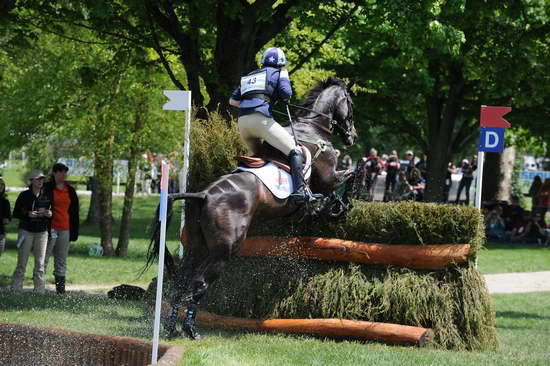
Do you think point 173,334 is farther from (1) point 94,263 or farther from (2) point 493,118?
(1) point 94,263

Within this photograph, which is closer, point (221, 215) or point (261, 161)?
point (221, 215)

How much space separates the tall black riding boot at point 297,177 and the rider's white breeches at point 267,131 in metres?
0.09

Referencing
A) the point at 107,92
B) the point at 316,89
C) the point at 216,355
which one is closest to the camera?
the point at 216,355

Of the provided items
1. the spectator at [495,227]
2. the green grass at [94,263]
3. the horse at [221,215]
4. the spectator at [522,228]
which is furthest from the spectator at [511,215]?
the horse at [221,215]

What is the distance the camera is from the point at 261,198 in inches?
372

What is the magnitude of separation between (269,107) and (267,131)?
0.28 meters

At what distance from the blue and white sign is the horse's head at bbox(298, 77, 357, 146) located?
1.70 m

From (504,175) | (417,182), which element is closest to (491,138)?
(417,182)

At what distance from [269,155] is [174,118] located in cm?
1372

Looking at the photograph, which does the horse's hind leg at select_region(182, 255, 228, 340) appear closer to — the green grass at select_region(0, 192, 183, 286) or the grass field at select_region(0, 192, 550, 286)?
the green grass at select_region(0, 192, 183, 286)

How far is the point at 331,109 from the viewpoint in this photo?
36.2ft

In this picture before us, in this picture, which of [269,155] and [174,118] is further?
[174,118]

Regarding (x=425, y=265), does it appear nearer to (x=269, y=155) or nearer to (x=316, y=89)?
(x=269, y=155)

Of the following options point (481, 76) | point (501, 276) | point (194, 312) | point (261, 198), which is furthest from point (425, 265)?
point (481, 76)
